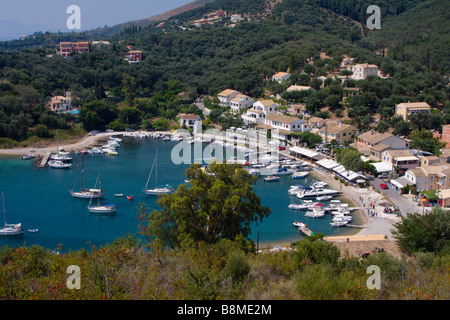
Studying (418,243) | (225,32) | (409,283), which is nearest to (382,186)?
(418,243)

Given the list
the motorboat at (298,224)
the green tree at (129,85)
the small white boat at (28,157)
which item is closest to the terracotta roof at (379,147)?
the motorboat at (298,224)

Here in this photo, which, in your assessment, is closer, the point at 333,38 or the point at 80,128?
the point at 80,128

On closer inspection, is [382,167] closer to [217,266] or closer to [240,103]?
[217,266]

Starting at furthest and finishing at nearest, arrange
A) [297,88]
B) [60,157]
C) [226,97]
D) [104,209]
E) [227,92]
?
[227,92], [226,97], [297,88], [60,157], [104,209]

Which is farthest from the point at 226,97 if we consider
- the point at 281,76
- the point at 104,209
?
the point at 104,209

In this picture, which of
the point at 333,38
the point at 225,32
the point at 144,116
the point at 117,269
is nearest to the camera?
the point at 117,269

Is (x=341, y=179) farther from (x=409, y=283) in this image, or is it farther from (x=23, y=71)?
(x=23, y=71)
